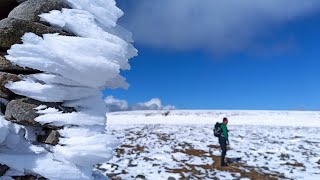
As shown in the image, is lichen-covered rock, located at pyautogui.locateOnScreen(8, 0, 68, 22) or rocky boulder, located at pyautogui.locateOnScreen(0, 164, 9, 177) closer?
rocky boulder, located at pyautogui.locateOnScreen(0, 164, 9, 177)

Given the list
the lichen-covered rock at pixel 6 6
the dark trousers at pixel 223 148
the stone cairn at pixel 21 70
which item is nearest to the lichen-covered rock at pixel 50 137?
the stone cairn at pixel 21 70

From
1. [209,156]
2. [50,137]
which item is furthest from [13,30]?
[209,156]

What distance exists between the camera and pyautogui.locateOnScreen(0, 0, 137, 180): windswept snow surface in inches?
175

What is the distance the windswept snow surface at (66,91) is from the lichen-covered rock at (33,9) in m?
0.09

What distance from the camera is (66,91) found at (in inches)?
189

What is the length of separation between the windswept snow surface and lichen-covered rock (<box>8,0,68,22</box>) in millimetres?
94

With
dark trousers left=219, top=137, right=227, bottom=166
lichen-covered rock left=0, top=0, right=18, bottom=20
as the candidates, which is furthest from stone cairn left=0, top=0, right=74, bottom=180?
dark trousers left=219, top=137, right=227, bottom=166

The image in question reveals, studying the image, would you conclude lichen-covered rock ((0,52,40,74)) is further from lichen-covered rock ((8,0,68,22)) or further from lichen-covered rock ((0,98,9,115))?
lichen-covered rock ((8,0,68,22))

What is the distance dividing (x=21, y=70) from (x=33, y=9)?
0.81 m

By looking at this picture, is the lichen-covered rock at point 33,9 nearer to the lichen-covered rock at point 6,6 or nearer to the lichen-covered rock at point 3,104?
the lichen-covered rock at point 6,6

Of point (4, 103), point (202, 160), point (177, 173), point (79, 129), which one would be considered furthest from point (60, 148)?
point (202, 160)

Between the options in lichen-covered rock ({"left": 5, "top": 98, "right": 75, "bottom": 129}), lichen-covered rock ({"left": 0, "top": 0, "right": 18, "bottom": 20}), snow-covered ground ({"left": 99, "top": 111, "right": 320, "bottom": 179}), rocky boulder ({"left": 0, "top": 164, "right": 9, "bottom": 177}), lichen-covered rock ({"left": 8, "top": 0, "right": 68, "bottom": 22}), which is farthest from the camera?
snow-covered ground ({"left": 99, "top": 111, "right": 320, "bottom": 179})

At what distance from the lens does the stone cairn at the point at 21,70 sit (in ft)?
15.1

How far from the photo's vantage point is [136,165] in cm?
1514
